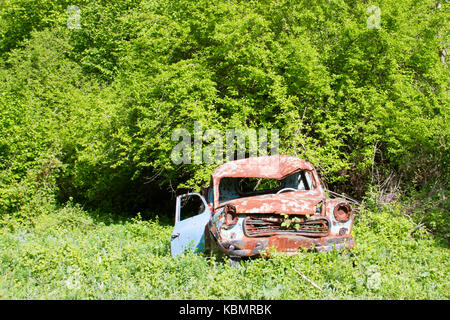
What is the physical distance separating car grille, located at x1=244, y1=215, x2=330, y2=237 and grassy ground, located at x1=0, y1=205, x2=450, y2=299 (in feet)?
1.24

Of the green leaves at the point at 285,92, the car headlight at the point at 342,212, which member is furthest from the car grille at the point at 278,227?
the green leaves at the point at 285,92

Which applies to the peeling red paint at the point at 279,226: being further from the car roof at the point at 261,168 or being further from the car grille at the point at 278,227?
the car roof at the point at 261,168

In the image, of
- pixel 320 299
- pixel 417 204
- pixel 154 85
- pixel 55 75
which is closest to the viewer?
pixel 320 299

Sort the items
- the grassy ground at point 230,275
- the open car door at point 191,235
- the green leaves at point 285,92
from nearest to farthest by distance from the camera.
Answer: the grassy ground at point 230,275 → the open car door at point 191,235 → the green leaves at point 285,92

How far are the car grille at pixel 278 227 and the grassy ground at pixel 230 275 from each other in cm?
38

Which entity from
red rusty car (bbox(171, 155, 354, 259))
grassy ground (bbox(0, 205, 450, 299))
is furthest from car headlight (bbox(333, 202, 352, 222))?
grassy ground (bbox(0, 205, 450, 299))

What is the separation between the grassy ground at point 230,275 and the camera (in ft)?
18.1

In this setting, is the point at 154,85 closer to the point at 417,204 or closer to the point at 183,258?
the point at 183,258

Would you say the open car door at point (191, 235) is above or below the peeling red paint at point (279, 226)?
below

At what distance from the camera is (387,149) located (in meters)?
10.9

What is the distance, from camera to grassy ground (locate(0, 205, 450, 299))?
550 centimetres

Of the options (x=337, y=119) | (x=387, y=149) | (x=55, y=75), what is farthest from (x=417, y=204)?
(x=55, y=75)

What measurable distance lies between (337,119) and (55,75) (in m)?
14.2

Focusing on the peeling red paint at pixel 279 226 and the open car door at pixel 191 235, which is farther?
the open car door at pixel 191 235
